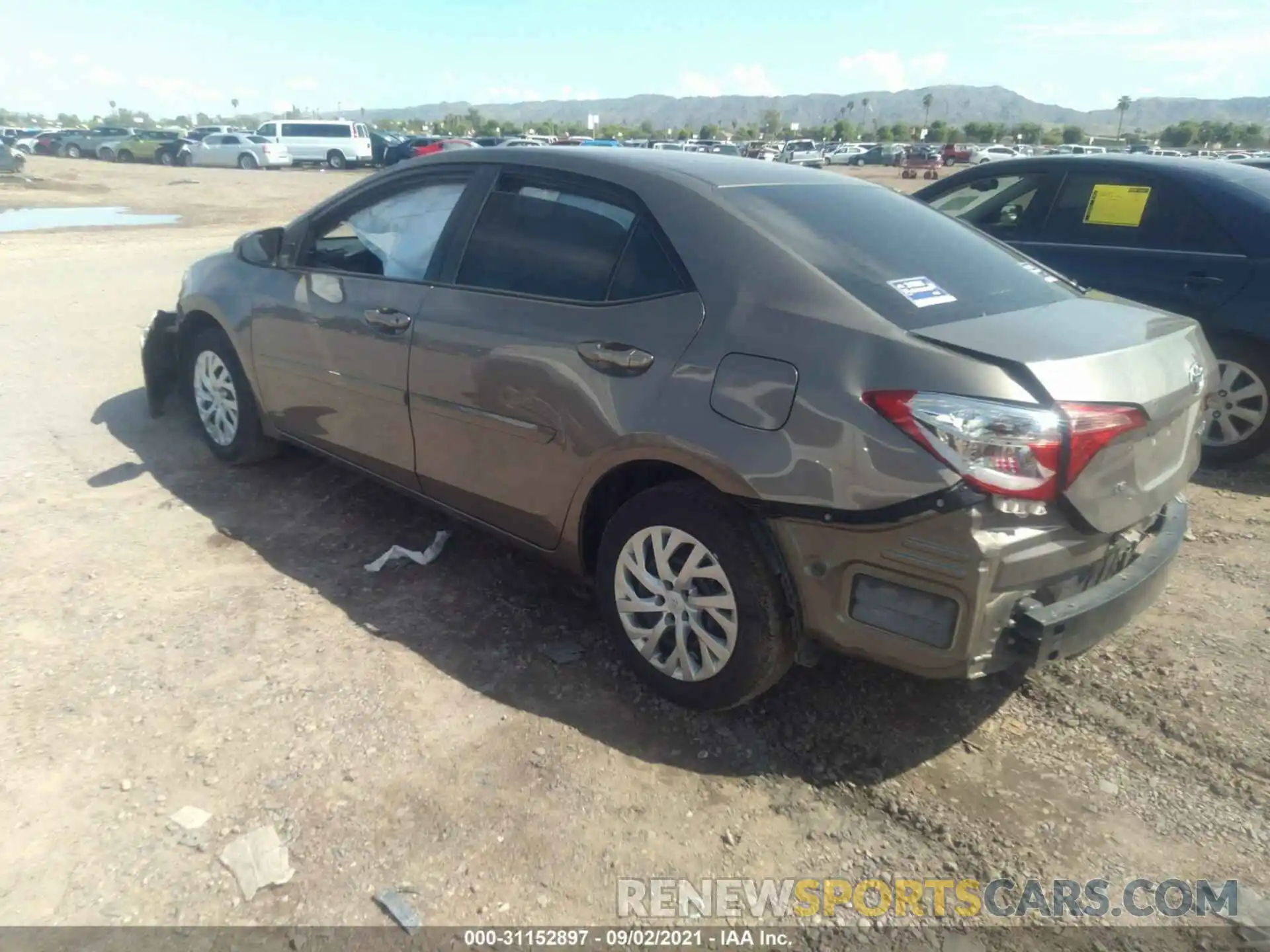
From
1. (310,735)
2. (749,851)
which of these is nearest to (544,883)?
(749,851)

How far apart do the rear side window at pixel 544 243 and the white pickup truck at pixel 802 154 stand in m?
39.1

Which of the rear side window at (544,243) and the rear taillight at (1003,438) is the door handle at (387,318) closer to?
the rear side window at (544,243)

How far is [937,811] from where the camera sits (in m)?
2.71

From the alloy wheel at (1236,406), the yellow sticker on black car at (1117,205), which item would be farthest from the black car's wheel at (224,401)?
the alloy wheel at (1236,406)

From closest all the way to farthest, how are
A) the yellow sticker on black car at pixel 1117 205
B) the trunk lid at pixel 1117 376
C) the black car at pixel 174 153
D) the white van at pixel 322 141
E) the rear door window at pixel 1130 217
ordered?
the trunk lid at pixel 1117 376, the rear door window at pixel 1130 217, the yellow sticker on black car at pixel 1117 205, the white van at pixel 322 141, the black car at pixel 174 153

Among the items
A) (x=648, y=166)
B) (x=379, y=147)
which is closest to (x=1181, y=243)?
(x=648, y=166)

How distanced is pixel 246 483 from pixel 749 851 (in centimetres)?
350

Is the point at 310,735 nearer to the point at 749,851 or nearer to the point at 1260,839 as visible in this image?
the point at 749,851

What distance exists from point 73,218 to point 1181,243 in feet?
64.2

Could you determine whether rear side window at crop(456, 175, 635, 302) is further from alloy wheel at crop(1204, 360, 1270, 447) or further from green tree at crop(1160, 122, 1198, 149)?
green tree at crop(1160, 122, 1198, 149)

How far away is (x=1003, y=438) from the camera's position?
2.38 meters

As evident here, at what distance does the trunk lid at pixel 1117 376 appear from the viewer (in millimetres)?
2494

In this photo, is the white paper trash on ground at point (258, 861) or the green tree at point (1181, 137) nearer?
the white paper trash on ground at point (258, 861)

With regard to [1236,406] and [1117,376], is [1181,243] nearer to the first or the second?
[1236,406]
